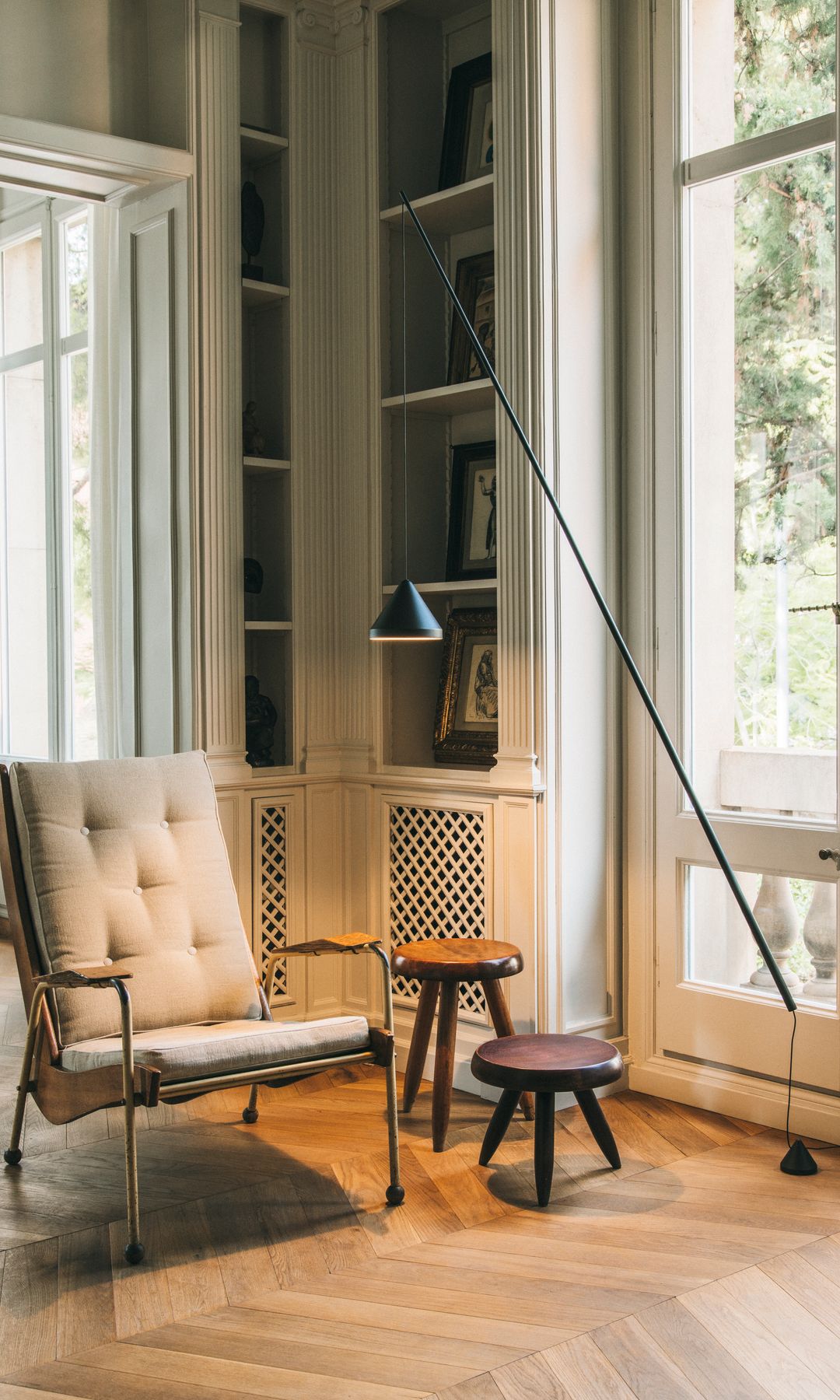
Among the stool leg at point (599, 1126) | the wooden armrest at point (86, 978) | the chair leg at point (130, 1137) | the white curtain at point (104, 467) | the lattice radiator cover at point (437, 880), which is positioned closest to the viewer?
the chair leg at point (130, 1137)

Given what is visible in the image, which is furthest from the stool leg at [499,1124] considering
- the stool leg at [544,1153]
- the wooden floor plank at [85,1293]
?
the wooden floor plank at [85,1293]

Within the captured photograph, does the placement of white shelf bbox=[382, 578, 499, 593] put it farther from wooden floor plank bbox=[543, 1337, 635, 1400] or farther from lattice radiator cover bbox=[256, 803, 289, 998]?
wooden floor plank bbox=[543, 1337, 635, 1400]

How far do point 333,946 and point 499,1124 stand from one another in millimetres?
613

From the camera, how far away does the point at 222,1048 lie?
9.60 ft

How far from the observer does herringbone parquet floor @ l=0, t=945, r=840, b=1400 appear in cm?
238

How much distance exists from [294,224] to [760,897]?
8.71ft

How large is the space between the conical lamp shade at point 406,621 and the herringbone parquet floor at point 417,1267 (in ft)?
4.53

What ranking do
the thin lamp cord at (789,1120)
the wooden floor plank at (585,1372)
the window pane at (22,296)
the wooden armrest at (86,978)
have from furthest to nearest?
the window pane at (22,296) < the thin lamp cord at (789,1120) < the wooden armrest at (86,978) < the wooden floor plank at (585,1372)

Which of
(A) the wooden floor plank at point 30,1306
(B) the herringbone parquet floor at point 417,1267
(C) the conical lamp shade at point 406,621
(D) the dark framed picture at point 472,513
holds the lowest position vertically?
(B) the herringbone parquet floor at point 417,1267

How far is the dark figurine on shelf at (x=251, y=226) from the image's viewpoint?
445cm

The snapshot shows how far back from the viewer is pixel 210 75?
13.8 feet

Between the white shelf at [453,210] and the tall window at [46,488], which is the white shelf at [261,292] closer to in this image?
the white shelf at [453,210]

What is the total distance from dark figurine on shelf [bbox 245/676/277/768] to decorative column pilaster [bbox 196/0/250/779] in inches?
5.9

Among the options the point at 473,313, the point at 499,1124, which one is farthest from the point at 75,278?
the point at 499,1124
